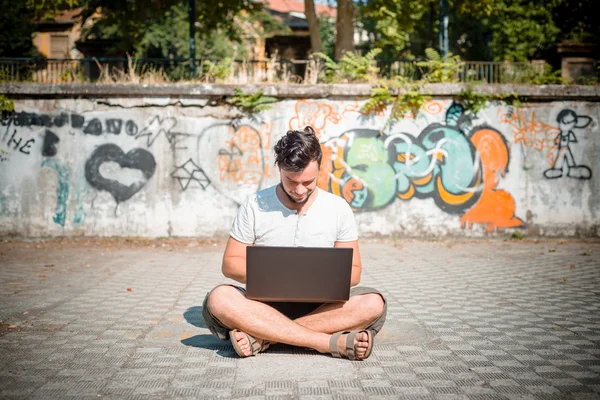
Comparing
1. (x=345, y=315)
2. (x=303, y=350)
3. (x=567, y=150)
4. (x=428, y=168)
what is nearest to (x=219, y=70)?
(x=428, y=168)

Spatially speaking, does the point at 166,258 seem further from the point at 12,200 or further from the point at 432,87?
the point at 432,87

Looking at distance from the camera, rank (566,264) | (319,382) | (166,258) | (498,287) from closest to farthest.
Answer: (319,382) < (498,287) < (566,264) < (166,258)

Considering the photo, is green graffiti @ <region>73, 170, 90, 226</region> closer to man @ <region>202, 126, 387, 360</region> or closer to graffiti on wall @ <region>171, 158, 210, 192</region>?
graffiti on wall @ <region>171, 158, 210, 192</region>

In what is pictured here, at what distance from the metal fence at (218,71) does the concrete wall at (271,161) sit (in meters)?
0.50

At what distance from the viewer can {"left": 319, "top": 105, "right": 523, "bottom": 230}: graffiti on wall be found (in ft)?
35.4

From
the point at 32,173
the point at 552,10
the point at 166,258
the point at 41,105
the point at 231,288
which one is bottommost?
the point at 166,258

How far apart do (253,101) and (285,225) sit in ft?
22.8

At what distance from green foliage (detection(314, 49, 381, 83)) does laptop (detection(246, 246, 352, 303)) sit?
7790 mm

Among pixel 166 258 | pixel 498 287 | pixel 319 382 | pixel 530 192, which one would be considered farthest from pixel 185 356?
pixel 530 192

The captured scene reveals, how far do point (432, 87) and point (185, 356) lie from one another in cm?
825

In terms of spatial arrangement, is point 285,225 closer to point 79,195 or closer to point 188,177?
point 188,177

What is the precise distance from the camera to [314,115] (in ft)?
35.2

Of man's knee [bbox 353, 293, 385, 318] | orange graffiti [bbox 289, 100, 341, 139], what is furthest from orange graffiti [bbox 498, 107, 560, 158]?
man's knee [bbox 353, 293, 385, 318]

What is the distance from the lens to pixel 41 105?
1059 cm
